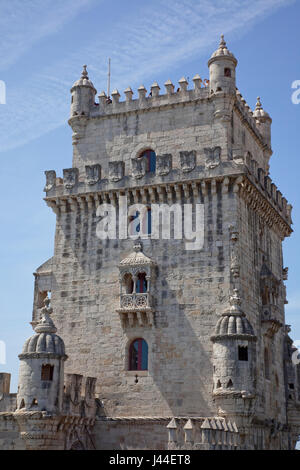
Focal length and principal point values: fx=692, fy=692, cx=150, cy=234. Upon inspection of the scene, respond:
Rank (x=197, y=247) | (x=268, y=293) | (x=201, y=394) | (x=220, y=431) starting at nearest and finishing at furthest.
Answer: (x=220, y=431)
(x=201, y=394)
(x=197, y=247)
(x=268, y=293)

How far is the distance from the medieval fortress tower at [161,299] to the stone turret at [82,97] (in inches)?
2.2

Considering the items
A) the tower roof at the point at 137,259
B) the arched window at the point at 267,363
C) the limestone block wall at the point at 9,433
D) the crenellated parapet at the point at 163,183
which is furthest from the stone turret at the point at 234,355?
the limestone block wall at the point at 9,433

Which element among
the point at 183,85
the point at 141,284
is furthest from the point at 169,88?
the point at 141,284

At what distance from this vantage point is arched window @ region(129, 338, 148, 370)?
3269 centimetres

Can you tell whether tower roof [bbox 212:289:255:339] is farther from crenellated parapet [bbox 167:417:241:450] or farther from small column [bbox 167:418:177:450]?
small column [bbox 167:418:177:450]

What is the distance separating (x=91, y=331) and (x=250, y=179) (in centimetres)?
1079

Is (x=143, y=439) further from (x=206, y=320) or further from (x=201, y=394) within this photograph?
(x=206, y=320)

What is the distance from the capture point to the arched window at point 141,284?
3356 cm

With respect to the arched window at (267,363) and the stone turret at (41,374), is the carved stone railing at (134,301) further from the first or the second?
the arched window at (267,363)

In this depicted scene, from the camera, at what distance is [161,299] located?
108ft

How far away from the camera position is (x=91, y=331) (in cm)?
3400

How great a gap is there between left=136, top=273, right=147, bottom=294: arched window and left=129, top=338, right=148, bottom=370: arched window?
2.35 metres

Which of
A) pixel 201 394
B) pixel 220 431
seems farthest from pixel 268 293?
pixel 220 431

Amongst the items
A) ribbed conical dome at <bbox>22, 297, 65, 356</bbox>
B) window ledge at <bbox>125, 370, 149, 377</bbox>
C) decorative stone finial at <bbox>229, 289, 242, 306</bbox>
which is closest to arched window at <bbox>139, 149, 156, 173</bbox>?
decorative stone finial at <bbox>229, 289, 242, 306</bbox>
